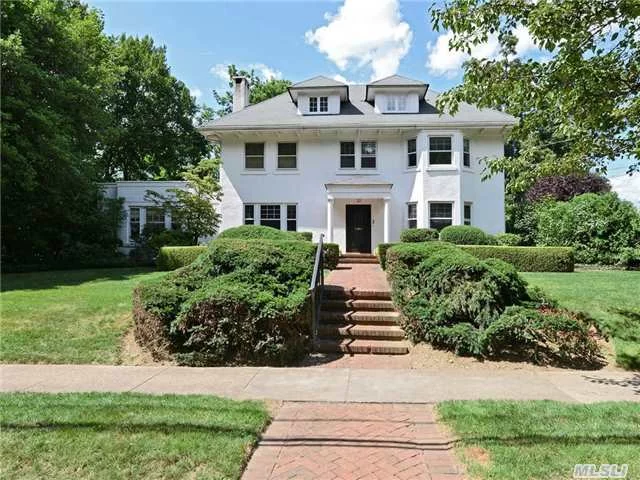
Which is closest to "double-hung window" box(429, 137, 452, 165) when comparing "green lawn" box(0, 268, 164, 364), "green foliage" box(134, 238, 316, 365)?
"green lawn" box(0, 268, 164, 364)

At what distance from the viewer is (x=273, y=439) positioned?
4172 millimetres

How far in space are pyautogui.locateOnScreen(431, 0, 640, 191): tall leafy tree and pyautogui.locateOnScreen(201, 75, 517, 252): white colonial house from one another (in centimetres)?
1305

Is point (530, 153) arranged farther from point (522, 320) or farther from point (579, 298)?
point (579, 298)

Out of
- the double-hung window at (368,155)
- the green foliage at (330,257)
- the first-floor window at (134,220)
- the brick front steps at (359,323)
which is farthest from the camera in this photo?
the first-floor window at (134,220)

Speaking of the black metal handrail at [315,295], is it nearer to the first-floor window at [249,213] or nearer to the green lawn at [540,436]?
the green lawn at [540,436]

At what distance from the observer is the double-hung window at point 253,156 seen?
2038 cm

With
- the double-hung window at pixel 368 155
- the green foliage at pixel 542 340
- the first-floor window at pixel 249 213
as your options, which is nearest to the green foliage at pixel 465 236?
the double-hung window at pixel 368 155

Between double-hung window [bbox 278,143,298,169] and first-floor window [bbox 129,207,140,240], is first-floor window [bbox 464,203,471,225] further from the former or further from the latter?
first-floor window [bbox 129,207,140,240]

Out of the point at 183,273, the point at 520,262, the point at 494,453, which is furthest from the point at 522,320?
the point at 520,262

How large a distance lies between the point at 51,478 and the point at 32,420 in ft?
4.19

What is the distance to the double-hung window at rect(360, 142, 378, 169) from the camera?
2003 centimetres

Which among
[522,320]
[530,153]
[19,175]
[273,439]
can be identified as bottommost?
[273,439]

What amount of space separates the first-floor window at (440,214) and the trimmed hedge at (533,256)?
3334 millimetres

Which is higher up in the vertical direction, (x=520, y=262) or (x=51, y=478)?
(x=520, y=262)
